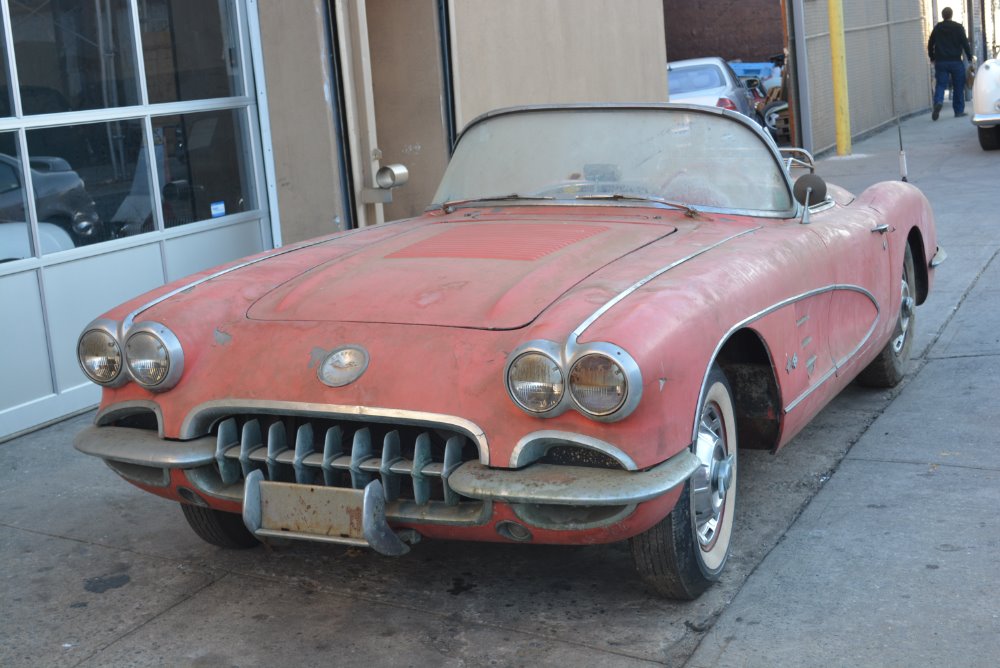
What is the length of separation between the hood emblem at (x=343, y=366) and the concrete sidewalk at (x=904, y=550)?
1256 mm

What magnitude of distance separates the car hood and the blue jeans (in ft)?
58.2

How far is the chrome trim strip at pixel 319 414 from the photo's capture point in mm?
3246

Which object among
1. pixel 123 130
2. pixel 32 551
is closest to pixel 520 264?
pixel 32 551

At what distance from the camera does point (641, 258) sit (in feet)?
12.8

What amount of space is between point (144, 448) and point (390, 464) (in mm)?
821

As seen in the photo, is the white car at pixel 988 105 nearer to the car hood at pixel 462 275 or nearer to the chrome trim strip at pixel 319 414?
the car hood at pixel 462 275

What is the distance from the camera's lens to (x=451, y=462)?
3.29 m

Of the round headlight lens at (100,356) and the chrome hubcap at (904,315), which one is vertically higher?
the round headlight lens at (100,356)

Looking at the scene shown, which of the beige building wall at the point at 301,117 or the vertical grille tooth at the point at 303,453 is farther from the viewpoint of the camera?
the beige building wall at the point at 301,117

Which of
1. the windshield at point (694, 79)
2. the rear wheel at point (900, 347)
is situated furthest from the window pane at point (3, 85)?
the windshield at point (694, 79)

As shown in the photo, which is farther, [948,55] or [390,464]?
[948,55]

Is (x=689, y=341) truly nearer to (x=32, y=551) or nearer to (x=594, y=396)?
(x=594, y=396)

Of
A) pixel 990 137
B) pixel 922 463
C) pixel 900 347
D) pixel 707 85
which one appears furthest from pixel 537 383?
pixel 707 85

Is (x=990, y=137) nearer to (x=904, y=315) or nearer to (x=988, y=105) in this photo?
(x=988, y=105)
